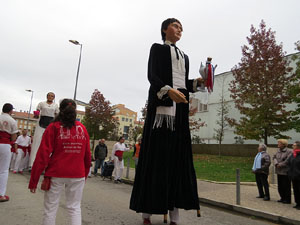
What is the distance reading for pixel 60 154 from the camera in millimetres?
3043

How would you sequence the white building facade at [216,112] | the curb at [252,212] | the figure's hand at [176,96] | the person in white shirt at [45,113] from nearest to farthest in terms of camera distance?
the figure's hand at [176,96] → the curb at [252,212] → the person in white shirt at [45,113] → the white building facade at [216,112]

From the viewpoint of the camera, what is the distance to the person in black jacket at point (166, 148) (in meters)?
3.50

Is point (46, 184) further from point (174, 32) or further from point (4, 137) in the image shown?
point (174, 32)

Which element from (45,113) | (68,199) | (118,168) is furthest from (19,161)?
(68,199)

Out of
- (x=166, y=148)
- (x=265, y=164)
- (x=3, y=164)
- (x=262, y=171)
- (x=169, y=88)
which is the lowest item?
(x=3, y=164)

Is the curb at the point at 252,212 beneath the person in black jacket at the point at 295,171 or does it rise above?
beneath

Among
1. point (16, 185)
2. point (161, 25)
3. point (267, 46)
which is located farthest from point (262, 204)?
point (267, 46)

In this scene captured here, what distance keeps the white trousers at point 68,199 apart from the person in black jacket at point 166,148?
895mm

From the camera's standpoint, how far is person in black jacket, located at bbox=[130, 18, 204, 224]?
350 cm

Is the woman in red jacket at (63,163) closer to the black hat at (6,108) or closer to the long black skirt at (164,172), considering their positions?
the long black skirt at (164,172)

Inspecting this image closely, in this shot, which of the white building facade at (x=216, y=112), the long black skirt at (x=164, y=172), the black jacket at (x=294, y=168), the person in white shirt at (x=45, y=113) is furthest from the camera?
the white building facade at (x=216, y=112)

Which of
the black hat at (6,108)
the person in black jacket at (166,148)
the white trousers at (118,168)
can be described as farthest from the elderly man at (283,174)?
the black hat at (6,108)

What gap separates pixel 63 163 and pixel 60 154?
0.39 feet

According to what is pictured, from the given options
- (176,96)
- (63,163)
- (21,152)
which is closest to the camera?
(63,163)
